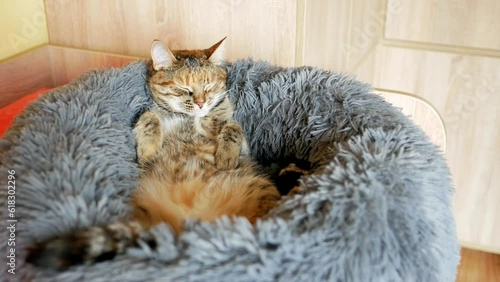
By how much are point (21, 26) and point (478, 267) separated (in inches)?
71.3

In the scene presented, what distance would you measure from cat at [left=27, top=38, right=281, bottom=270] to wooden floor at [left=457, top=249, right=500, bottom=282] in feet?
3.38

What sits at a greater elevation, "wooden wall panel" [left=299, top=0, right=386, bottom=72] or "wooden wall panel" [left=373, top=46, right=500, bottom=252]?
"wooden wall panel" [left=299, top=0, right=386, bottom=72]

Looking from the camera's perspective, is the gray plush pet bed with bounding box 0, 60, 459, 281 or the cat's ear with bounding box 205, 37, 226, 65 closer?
the gray plush pet bed with bounding box 0, 60, 459, 281

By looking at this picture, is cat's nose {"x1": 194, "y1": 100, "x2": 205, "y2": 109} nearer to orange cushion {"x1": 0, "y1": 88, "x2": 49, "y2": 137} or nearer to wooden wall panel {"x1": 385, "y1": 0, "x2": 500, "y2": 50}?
orange cushion {"x1": 0, "y1": 88, "x2": 49, "y2": 137}

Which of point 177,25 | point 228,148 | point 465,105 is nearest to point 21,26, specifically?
point 177,25

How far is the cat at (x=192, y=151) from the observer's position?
1156 mm

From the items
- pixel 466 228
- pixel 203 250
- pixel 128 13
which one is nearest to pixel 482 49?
pixel 466 228

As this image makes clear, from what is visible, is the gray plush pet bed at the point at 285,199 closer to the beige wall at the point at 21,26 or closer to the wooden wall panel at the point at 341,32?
the wooden wall panel at the point at 341,32

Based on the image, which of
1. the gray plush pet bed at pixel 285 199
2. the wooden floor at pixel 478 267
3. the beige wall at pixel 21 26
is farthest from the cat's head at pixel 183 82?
the wooden floor at pixel 478 267

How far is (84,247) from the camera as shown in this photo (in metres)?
0.82

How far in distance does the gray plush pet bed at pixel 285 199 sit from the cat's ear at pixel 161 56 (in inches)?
4.2

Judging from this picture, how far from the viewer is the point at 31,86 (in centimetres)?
197

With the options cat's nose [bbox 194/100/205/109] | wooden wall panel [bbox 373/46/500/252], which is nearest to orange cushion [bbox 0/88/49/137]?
cat's nose [bbox 194/100/205/109]

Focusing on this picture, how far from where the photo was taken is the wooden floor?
1.96 metres
